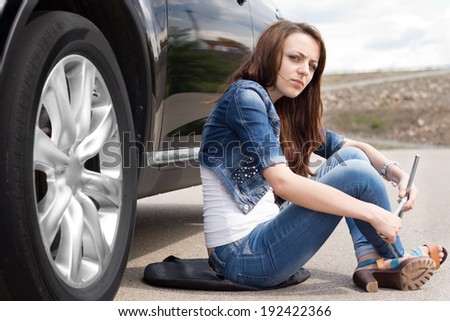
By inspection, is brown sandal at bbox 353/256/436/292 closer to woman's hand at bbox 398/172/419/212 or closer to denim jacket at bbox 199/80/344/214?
woman's hand at bbox 398/172/419/212

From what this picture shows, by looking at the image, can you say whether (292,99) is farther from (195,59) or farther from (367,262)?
(367,262)

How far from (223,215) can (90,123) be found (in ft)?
2.23

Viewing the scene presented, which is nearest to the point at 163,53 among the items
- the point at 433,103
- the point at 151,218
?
the point at 151,218

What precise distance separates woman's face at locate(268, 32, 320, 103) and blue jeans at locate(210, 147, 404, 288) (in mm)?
372

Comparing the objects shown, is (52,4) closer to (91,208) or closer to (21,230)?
(91,208)

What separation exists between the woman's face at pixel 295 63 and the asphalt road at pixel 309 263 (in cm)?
83

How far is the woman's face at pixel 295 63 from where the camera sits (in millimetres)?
3299

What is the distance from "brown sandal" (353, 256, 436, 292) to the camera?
3238 mm

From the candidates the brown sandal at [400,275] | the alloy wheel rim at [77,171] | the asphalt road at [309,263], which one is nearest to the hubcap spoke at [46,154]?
the alloy wheel rim at [77,171]

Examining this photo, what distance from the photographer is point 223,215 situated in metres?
3.25

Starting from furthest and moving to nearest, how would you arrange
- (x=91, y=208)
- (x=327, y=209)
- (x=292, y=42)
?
(x=292, y=42)
(x=327, y=209)
(x=91, y=208)

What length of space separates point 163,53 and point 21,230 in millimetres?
1302

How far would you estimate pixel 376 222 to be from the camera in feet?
10.1

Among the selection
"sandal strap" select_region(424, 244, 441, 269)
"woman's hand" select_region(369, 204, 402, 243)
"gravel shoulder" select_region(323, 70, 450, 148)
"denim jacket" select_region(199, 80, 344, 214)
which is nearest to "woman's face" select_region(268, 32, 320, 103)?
"denim jacket" select_region(199, 80, 344, 214)
